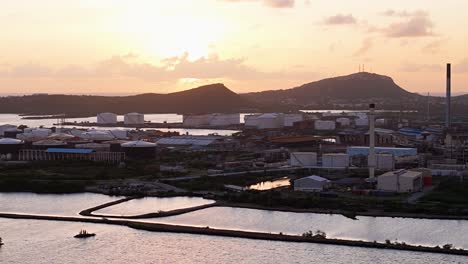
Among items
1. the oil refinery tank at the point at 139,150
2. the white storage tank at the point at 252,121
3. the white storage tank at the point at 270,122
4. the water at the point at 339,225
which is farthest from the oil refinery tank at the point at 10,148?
the white storage tank at the point at 252,121

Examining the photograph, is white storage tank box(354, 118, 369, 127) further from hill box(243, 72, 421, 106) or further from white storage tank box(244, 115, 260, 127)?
hill box(243, 72, 421, 106)

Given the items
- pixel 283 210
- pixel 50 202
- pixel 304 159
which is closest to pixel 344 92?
pixel 304 159

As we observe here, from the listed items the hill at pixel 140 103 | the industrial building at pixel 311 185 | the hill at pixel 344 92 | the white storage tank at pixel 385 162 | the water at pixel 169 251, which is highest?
the hill at pixel 344 92

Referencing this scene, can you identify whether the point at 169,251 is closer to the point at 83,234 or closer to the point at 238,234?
the point at 238,234

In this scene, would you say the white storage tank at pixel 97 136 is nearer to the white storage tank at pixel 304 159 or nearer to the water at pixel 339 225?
the white storage tank at pixel 304 159

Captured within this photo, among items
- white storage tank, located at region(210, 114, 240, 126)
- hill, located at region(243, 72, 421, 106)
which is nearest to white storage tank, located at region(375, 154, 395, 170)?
white storage tank, located at region(210, 114, 240, 126)

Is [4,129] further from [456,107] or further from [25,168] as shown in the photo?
[456,107]
